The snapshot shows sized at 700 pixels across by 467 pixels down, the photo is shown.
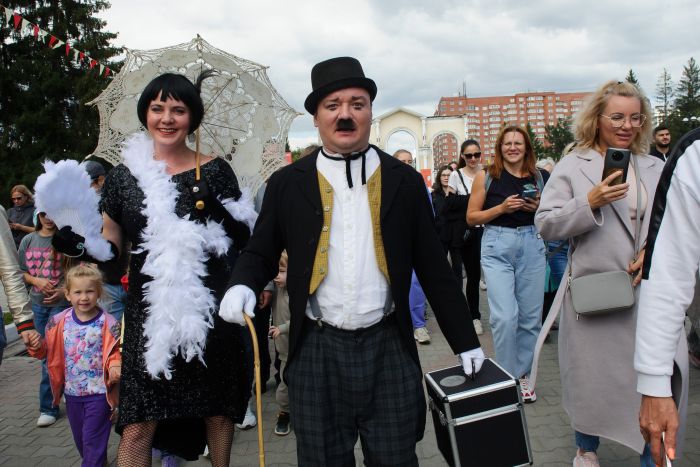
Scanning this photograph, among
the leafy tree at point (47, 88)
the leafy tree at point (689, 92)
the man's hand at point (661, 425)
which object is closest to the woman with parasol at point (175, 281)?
the man's hand at point (661, 425)

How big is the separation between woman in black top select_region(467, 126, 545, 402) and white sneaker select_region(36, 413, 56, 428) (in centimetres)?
368

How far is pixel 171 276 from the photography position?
245 centimetres

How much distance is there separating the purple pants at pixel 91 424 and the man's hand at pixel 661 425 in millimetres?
2943

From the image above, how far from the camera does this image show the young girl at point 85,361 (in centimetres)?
318

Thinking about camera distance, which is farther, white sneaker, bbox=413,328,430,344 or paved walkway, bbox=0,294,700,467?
white sneaker, bbox=413,328,430,344

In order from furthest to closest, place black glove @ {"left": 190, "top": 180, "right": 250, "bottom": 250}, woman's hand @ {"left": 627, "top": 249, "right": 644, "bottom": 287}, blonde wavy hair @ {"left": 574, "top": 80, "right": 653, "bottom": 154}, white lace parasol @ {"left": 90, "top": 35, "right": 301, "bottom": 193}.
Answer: white lace parasol @ {"left": 90, "top": 35, "right": 301, "bottom": 193}
blonde wavy hair @ {"left": 574, "top": 80, "right": 653, "bottom": 154}
woman's hand @ {"left": 627, "top": 249, "right": 644, "bottom": 287}
black glove @ {"left": 190, "top": 180, "right": 250, "bottom": 250}

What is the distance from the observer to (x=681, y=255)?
161cm

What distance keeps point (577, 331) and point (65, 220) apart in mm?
2677

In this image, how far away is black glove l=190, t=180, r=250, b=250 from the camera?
253 cm

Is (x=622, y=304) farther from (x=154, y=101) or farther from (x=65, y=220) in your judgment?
(x=65, y=220)

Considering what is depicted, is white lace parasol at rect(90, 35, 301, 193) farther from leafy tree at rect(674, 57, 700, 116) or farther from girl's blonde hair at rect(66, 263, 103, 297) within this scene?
leafy tree at rect(674, 57, 700, 116)

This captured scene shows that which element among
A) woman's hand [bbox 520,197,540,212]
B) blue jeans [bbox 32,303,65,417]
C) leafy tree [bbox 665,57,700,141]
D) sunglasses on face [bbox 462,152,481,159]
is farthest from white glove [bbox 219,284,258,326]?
leafy tree [bbox 665,57,700,141]

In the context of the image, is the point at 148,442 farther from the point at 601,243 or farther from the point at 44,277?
the point at 44,277

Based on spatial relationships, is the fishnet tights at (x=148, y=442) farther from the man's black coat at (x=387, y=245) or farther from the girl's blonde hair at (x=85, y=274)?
the girl's blonde hair at (x=85, y=274)
